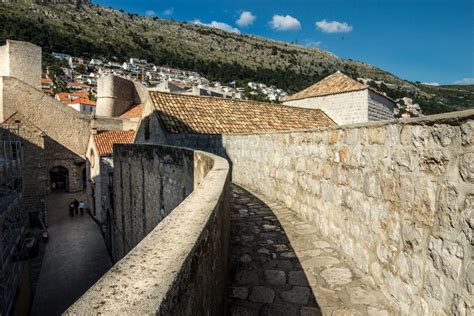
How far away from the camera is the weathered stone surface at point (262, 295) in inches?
103

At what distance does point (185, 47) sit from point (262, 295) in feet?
384

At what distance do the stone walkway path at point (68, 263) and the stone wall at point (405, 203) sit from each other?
35.7 ft

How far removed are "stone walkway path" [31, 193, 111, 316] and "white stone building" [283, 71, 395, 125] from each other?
50.3 feet

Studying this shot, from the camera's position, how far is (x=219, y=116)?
43.1ft

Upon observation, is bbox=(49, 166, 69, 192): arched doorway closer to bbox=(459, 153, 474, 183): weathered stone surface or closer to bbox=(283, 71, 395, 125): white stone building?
bbox=(283, 71, 395, 125): white stone building

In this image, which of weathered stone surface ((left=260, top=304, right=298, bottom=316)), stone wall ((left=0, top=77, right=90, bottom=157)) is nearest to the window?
weathered stone surface ((left=260, top=304, right=298, bottom=316))

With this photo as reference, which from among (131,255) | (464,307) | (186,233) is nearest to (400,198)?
(464,307)

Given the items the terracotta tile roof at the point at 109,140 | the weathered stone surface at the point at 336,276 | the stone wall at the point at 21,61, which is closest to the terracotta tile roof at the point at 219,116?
the terracotta tile roof at the point at 109,140

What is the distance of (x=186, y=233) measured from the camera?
1.54 m

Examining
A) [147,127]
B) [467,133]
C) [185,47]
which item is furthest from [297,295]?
[185,47]

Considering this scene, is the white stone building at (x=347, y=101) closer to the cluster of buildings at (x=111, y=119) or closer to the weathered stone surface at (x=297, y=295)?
the cluster of buildings at (x=111, y=119)

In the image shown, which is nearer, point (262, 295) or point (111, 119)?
Result: point (262, 295)

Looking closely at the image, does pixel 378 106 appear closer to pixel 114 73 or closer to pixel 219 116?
pixel 219 116

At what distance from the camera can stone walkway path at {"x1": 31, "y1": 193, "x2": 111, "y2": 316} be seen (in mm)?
11064
